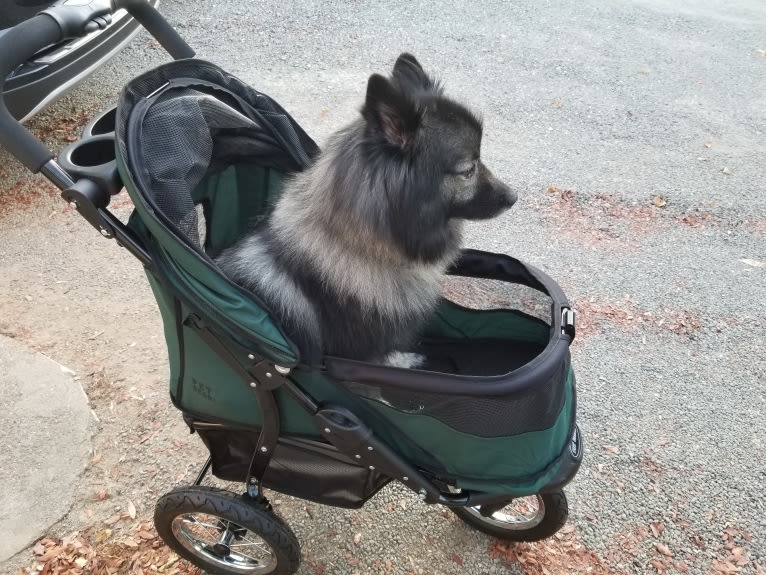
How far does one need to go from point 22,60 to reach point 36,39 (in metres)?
0.07

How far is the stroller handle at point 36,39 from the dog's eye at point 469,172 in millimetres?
1180

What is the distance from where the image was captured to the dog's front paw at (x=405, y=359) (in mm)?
2211

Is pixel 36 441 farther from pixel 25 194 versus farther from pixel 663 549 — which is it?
pixel 663 549

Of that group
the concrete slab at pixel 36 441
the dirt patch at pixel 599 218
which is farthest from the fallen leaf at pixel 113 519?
the dirt patch at pixel 599 218

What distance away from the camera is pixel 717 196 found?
4.78 m

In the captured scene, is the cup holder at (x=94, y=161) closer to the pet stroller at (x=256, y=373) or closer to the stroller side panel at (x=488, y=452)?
the pet stroller at (x=256, y=373)

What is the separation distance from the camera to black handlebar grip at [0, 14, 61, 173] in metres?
1.60

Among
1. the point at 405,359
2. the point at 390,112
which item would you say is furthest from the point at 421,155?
the point at 405,359

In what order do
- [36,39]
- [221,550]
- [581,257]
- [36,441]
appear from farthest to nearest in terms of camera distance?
1. [581,257]
2. [36,441]
3. [221,550]
4. [36,39]

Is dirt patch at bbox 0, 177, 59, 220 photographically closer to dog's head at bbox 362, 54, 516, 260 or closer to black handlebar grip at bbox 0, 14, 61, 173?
black handlebar grip at bbox 0, 14, 61, 173

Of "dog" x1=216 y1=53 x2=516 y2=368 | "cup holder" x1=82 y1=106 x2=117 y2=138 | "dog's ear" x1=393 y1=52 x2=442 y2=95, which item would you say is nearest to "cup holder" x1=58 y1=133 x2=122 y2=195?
"cup holder" x1=82 y1=106 x2=117 y2=138

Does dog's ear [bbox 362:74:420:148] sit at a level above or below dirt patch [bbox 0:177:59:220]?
above

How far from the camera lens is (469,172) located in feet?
6.77

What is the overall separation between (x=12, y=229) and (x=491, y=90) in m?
4.31
